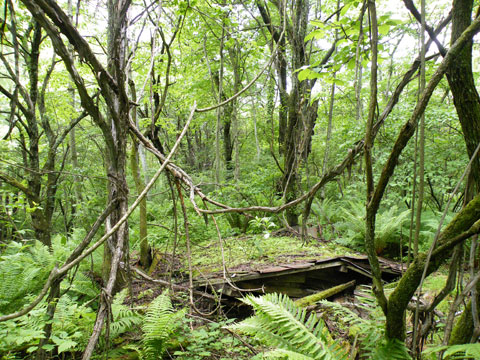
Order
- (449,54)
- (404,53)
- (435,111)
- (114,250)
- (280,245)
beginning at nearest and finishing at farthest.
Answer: (449,54), (114,250), (435,111), (280,245), (404,53)

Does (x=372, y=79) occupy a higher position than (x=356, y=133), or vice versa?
(x=356, y=133)

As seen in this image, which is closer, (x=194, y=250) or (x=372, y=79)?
(x=372, y=79)

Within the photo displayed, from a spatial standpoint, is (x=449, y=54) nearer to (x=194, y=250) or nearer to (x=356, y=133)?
(x=356, y=133)

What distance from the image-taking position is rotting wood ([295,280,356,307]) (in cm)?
309

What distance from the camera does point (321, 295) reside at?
10.7 feet

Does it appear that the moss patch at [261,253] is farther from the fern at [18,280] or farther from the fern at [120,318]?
the fern at [18,280]

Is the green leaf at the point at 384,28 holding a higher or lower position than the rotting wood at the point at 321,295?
higher

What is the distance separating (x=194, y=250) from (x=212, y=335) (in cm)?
259

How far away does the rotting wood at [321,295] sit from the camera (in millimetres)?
3087

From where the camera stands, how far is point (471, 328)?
4.20 feet

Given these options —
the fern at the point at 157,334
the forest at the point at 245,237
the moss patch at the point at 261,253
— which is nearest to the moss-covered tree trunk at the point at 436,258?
the forest at the point at 245,237

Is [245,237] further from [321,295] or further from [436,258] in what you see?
[436,258]

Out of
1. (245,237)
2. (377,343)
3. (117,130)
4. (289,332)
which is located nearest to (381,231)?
(245,237)

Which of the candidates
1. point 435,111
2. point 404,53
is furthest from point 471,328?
point 404,53
